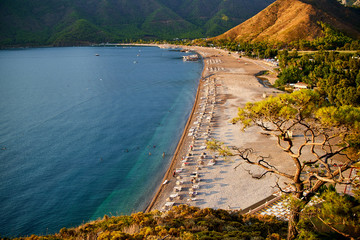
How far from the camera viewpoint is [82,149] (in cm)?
3631

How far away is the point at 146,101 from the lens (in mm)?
60500

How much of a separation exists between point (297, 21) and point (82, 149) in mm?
134493

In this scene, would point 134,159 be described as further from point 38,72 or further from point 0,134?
point 38,72

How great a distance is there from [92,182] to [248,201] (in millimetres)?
17196

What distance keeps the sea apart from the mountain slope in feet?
275

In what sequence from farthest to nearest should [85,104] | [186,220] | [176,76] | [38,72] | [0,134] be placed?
1. [38,72]
2. [176,76]
3. [85,104]
4. [0,134]
5. [186,220]

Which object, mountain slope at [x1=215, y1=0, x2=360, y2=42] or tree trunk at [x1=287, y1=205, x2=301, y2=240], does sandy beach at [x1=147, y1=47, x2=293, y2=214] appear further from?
mountain slope at [x1=215, y1=0, x2=360, y2=42]

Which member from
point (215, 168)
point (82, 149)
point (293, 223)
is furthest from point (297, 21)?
point (293, 223)

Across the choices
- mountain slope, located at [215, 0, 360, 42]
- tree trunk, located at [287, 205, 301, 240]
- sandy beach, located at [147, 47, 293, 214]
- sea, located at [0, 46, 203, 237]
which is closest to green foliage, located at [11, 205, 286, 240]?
tree trunk, located at [287, 205, 301, 240]

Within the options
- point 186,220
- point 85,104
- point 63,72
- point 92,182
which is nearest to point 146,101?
point 85,104

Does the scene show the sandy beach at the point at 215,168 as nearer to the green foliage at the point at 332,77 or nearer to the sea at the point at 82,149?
the sea at the point at 82,149

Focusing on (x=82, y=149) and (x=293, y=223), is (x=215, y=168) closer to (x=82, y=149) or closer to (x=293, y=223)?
(x=293, y=223)

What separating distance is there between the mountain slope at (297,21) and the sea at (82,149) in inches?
3303

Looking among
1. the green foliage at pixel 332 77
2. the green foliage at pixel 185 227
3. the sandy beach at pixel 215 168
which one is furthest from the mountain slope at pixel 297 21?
the green foliage at pixel 185 227
